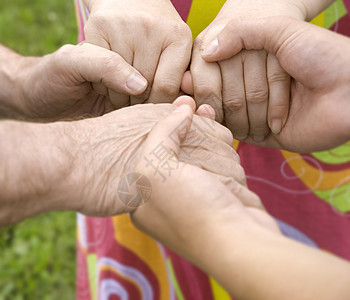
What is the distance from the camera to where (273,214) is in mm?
1232

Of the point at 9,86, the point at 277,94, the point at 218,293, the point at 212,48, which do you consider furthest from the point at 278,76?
the point at 9,86

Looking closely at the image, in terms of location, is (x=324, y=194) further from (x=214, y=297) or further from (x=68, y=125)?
(x=68, y=125)

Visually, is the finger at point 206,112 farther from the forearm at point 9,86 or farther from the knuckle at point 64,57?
the forearm at point 9,86

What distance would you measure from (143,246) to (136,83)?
0.52 metres

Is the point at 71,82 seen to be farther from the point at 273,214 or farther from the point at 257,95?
the point at 273,214

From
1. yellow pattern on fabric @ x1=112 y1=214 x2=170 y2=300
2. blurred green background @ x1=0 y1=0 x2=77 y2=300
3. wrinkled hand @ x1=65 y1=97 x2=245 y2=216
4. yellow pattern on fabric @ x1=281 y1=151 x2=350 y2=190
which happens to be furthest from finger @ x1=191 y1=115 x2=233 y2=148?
blurred green background @ x1=0 y1=0 x2=77 y2=300

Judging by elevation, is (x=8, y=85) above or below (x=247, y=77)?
below

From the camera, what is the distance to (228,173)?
0.90m

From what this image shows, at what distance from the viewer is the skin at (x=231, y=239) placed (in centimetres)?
62

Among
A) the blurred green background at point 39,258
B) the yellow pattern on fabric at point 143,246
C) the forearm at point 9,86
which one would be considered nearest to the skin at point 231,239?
the yellow pattern on fabric at point 143,246

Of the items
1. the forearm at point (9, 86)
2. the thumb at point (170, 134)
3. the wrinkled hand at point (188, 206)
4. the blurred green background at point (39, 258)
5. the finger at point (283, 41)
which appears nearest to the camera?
the wrinkled hand at point (188, 206)

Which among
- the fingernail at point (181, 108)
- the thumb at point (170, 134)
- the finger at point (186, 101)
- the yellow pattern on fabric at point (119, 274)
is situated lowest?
the yellow pattern on fabric at point (119, 274)

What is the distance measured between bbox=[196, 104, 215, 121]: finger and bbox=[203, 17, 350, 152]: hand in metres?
0.12

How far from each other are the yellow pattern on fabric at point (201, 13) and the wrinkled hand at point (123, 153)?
27 centimetres
